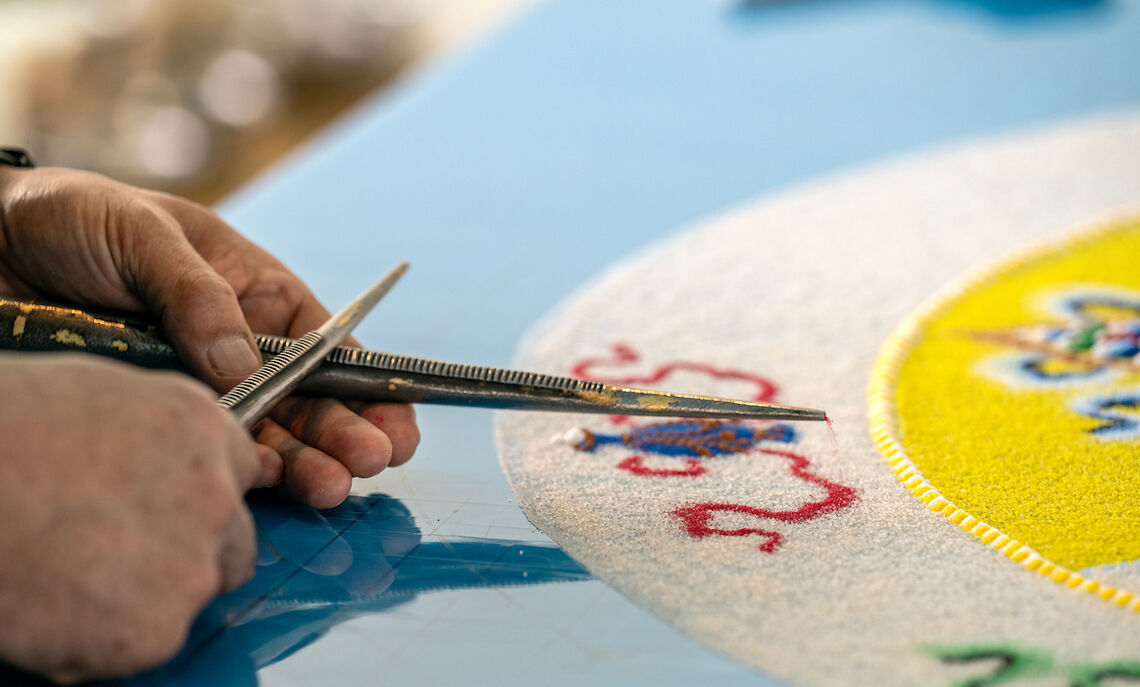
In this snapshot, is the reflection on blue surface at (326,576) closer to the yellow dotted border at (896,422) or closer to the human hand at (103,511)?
the human hand at (103,511)

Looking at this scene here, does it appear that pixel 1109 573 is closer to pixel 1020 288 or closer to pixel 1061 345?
pixel 1061 345

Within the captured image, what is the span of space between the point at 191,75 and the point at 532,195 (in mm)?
2256

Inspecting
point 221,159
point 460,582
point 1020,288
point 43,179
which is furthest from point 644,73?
point 221,159

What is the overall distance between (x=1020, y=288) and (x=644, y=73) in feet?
2.83

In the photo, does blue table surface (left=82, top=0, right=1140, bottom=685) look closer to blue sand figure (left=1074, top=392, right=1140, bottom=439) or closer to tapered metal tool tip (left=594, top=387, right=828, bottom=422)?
tapered metal tool tip (left=594, top=387, right=828, bottom=422)

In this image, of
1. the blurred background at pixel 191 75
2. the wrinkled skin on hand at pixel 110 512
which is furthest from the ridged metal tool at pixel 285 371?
the blurred background at pixel 191 75

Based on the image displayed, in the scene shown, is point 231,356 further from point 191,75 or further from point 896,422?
point 191,75

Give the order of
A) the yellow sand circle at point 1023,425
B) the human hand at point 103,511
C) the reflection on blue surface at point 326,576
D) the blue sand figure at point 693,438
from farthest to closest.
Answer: the blue sand figure at point 693,438 → the yellow sand circle at point 1023,425 → the reflection on blue surface at point 326,576 → the human hand at point 103,511

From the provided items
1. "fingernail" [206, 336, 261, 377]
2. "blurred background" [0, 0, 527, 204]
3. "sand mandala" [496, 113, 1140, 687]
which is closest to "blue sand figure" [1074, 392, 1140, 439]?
"sand mandala" [496, 113, 1140, 687]

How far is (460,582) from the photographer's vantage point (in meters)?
0.75

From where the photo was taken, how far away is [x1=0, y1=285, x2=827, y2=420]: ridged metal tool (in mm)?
770

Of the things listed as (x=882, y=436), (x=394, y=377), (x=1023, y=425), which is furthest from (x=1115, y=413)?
(x=394, y=377)

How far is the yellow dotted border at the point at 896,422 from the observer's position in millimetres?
732

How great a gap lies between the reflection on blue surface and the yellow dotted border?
0.27m
